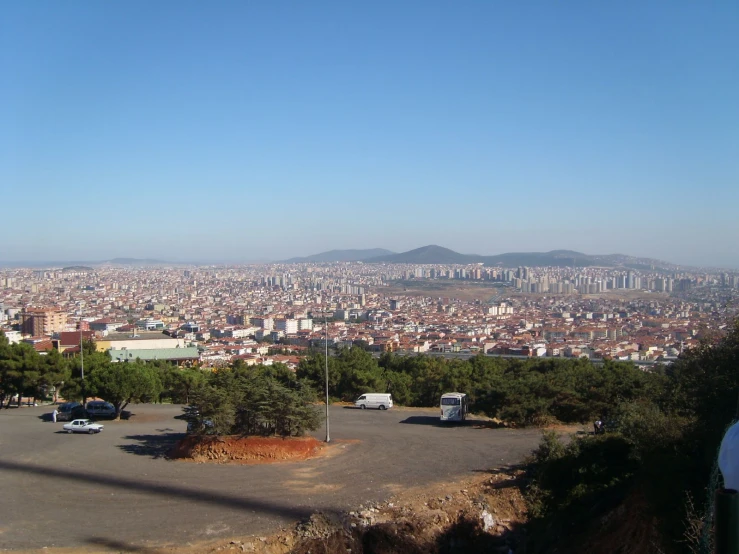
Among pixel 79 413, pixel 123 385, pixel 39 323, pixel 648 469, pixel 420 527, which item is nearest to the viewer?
pixel 648 469

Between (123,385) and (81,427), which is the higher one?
(123,385)

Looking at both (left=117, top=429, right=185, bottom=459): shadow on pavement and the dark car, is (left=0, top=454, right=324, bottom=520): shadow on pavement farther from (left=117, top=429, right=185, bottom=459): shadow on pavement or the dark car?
the dark car

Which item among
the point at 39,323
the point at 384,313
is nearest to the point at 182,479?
the point at 39,323

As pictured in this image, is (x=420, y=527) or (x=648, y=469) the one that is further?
(x=420, y=527)

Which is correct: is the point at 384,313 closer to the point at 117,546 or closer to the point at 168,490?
the point at 168,490

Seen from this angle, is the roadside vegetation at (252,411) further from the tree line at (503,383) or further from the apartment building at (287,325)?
the apartment building at (287,325)

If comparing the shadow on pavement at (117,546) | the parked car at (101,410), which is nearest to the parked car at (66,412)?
the parked car at (101,410)
